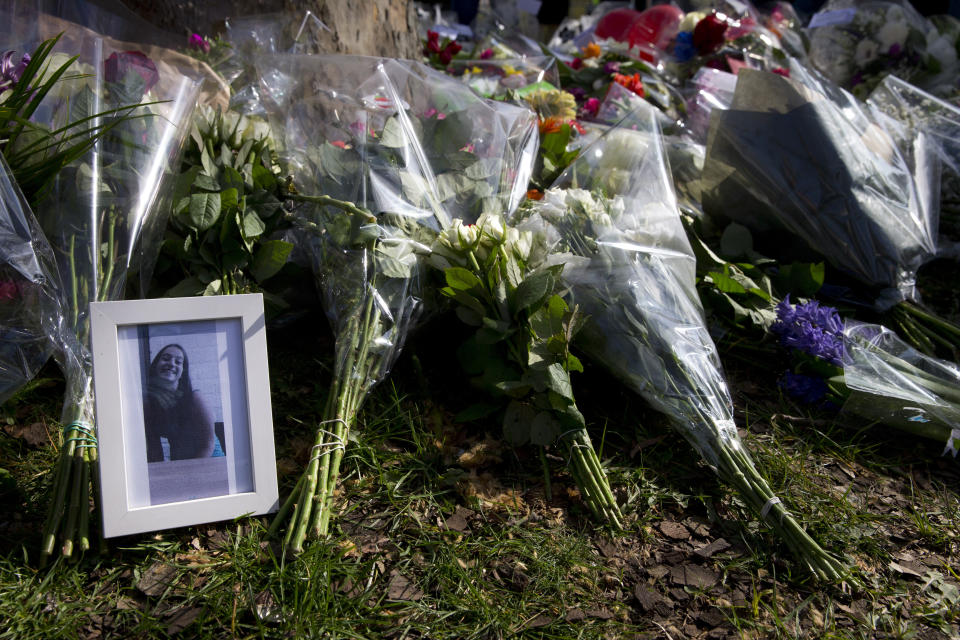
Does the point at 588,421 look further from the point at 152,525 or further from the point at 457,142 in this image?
the point at 152,525

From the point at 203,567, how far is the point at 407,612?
15.7 inches

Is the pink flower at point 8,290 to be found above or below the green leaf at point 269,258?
below

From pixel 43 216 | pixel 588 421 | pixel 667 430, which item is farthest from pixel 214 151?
pixel 667 430

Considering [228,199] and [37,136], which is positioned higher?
[37,136]

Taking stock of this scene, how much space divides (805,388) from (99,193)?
1.89m

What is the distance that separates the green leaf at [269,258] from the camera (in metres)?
1.85

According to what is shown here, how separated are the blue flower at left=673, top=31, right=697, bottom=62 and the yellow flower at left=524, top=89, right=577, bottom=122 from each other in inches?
56.2

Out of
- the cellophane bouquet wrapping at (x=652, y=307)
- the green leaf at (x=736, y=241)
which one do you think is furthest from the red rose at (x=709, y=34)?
the cellophane bouquet wrapping at (x=652, y=307)

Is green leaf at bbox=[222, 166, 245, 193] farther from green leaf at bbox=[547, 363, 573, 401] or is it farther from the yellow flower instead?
the yellow flower

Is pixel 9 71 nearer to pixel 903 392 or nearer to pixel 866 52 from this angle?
pixel 903 392

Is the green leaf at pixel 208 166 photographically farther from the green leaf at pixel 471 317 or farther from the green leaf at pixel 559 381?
the green leaf at pixel 559 381

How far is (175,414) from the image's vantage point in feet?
4.53

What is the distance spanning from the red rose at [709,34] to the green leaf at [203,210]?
10.0 ft

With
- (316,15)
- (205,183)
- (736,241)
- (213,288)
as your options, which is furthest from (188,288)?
(736,241)
